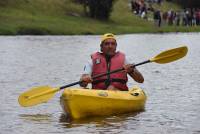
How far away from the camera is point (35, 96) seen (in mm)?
15508

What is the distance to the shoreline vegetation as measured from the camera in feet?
158

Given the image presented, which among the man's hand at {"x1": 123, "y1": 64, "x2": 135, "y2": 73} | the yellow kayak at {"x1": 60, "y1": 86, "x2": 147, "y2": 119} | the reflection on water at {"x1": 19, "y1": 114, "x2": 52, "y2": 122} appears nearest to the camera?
the yellow kayak at {"x1": 60, "y1": 86, "x2": 147, "y2": 119}

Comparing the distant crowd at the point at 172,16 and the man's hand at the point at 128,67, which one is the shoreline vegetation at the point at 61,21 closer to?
the distant crowd at the point at 172,16

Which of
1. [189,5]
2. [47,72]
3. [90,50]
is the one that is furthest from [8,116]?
[189,5]

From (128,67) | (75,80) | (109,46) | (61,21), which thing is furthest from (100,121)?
(61,21)

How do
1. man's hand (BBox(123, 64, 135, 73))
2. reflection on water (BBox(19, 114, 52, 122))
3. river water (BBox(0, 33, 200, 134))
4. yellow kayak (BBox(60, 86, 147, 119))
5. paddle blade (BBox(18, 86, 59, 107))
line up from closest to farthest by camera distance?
river water (BBox(0, 33, 200, 134)) < yellow kayak (BBox(60, 86, 147, 119)) < reflection on water (BBox(19, 114, 52, 122)) < man's hand (BBox(123, 64, 135, 73)) < paddle blade (BBox(18, 86, 59, 107))

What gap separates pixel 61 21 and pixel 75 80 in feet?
102

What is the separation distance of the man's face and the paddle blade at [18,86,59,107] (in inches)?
51.5

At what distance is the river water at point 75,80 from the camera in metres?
13.9

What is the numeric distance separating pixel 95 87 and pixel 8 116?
72.6 inches

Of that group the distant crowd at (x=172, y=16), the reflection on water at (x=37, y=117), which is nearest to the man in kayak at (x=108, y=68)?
the reflection on water at (x=37, y=117)

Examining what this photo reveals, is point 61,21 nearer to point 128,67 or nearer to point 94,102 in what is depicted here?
point 128,67

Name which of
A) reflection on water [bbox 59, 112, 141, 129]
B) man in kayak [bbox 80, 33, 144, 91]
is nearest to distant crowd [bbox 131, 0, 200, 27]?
man in kayak [bbox 80, 33, 144, 91]

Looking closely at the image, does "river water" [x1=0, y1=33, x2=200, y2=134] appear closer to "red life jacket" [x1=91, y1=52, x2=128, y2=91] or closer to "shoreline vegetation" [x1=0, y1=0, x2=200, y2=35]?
"red life jacket" [x1=91, y1=52, x2=128, y2=91]
